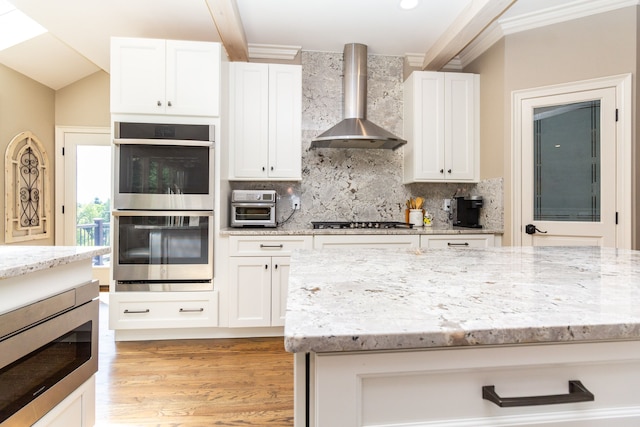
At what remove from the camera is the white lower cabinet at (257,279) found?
2.72 meters

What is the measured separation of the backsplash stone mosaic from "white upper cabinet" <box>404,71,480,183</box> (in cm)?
31

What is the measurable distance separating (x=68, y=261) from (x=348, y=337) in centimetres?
123

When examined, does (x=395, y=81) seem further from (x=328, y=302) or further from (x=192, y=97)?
(x=328, y=302)

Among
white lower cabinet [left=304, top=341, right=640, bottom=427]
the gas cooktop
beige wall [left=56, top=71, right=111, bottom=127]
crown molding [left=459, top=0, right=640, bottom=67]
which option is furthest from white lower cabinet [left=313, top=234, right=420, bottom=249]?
beige wall [left=56, top=71, right=111, bottom=127]

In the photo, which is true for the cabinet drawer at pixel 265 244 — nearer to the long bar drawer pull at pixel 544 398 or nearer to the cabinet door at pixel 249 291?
the cabinet door at pixel 249 291

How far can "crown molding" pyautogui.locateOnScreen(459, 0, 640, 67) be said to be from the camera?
97.2 inches

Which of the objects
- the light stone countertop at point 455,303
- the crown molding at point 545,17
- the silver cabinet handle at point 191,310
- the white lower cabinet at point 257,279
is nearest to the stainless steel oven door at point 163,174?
the white lower cabinet at point 257,279

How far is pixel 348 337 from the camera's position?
51 centimetres

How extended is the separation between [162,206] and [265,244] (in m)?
0.86

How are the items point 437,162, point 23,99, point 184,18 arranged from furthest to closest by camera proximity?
1. point 23,99
2. point 437,162
3. point 184,18

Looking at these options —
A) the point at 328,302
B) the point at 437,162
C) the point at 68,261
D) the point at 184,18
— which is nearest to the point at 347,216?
the point at 437,162

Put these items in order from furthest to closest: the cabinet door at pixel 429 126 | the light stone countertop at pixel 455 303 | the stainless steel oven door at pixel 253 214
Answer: the cabinet door at pixel 429 126 → the stainless steel oven door at pixel 253 214 → the light stone countertop at pixel 455 303

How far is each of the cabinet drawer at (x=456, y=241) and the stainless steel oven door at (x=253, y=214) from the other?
135 cm

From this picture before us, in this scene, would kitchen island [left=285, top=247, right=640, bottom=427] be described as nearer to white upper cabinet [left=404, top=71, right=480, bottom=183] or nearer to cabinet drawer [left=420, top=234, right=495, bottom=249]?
cabinet drawer [left=420, top=234, right=495, bottom=249]
